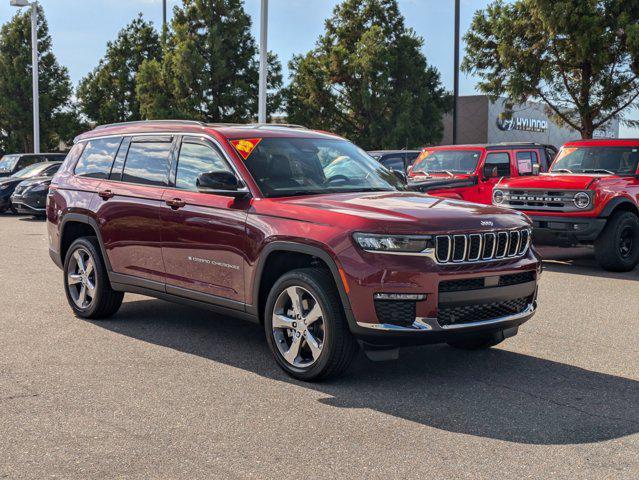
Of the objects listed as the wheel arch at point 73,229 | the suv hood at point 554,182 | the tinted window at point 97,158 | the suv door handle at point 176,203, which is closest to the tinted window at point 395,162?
the suv hood at point 554,182

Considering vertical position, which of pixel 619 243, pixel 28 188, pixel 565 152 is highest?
pixel 565 152

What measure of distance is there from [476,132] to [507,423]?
42671mm

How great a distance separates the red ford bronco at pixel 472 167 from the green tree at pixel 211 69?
18961mm

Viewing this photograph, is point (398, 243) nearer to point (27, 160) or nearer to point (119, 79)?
point (27, 160)

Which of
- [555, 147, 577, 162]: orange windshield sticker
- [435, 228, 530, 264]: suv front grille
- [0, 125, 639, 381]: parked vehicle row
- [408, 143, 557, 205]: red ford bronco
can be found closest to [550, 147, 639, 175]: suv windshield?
[555, 147, 577, 162]: orange windshield sticker

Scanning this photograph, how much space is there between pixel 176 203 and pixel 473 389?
109 inches

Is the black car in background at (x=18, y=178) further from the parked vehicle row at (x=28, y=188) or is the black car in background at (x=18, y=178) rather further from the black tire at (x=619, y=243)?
the black tire at (x=619, y=243)

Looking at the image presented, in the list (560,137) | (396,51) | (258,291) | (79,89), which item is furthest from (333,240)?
(560,137)

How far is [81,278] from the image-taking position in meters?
7.80

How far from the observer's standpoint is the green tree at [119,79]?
129ft

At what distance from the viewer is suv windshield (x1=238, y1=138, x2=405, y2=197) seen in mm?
6227

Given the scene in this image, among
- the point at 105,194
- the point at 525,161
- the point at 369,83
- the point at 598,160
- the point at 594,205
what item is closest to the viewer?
the point at 105,194

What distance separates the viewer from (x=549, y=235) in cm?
1166

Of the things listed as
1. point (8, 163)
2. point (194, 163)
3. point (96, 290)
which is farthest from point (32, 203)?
point (194, 163)
